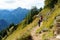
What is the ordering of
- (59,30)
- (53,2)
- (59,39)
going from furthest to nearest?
(53,2), (59,30), (59,39)

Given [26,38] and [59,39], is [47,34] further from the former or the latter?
[59,39]

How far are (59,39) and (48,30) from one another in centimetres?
1163

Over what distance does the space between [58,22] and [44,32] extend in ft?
29.2

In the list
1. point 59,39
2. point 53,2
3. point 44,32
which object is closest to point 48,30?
point 44,32

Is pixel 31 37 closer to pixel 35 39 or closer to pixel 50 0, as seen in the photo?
pixel 35 39

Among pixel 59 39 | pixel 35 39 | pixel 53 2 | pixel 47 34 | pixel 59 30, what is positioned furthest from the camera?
pixel 53 2

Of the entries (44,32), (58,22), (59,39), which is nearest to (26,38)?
(44,32)

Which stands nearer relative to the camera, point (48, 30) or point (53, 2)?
point (48, 30)

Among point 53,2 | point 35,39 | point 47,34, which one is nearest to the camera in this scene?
point 47,34

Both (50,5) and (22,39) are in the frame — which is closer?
(22,39)

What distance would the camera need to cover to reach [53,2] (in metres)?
75.2

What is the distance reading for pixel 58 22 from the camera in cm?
2961

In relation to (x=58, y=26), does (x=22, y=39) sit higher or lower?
lower

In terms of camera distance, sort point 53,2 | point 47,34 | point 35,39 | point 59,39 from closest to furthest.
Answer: point 59,39 → point 47,34 → point 35,39 → point 53,2
